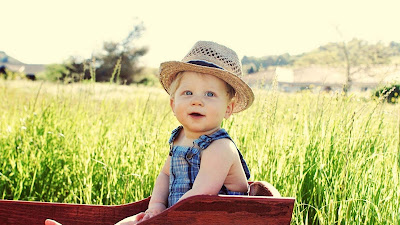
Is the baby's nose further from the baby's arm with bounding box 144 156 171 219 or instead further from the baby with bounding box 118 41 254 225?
the baby's arm with bounding box 144 156 171 219

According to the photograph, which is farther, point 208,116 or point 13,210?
point 13,210

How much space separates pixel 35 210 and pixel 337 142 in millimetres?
1953

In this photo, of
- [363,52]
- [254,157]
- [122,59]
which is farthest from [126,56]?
[254,157]

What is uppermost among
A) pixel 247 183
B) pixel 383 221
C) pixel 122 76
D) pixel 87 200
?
pixel 122 76

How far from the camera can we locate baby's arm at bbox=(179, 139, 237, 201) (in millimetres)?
1784

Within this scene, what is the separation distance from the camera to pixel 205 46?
207cm

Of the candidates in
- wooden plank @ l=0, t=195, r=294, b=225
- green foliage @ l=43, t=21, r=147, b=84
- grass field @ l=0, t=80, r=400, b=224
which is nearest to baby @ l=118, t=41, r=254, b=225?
wooden plank @ l=0, t=195, r=294, b=225

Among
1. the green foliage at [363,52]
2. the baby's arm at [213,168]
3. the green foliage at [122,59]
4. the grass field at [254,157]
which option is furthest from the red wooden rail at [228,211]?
the green foliage at [122,59]

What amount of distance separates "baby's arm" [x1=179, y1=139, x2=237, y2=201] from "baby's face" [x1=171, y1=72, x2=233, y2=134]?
0.37ft

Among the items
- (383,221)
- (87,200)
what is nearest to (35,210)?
(87,200)

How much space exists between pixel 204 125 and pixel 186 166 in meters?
0.23

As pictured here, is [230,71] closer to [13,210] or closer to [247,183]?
[247,183]

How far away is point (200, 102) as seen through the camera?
1.88 m

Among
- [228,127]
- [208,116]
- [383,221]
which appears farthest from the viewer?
[228,127]
